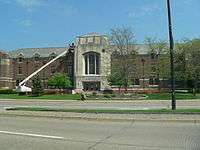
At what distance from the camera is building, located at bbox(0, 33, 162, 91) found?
303 ft

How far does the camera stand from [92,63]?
9525 centimetres

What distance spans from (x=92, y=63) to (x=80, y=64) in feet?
9.05

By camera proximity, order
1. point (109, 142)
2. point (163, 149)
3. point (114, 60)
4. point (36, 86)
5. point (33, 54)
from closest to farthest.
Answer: point (163, 149) → point (109, 142) → point (36, 86) → point (114, 60) → point (33, 54)

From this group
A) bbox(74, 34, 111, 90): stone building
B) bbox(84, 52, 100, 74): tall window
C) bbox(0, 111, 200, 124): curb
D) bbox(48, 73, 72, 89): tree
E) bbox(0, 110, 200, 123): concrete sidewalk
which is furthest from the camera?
bbox(84, 52, 100, 74): tall window

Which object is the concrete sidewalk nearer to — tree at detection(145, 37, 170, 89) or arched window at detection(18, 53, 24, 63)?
tree at detection(145, 37, 170, 89)

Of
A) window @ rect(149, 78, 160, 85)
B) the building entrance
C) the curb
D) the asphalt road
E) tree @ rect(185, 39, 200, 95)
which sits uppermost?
tree @ rect(185, 39, 200, 95)

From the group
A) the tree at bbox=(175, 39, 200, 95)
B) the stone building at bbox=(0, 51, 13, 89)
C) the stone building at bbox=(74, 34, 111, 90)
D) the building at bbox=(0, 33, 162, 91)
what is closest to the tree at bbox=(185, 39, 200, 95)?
the tree at bbox=(175, 39, 200, 95)

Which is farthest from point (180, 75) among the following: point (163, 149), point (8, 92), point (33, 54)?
point (163, 149)

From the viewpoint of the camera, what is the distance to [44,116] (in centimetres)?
2353

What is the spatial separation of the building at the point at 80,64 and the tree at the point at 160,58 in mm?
2908

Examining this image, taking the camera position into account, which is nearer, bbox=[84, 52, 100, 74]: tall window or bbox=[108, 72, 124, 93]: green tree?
bbox=[108, 72, 124, 93]: green tree

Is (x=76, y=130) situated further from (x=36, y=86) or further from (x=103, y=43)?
(x=103, y=43)

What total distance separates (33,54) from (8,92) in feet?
93.4

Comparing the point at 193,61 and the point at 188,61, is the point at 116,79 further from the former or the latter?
the point at 193,61
